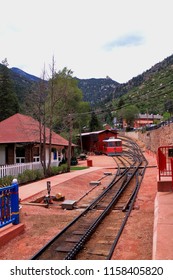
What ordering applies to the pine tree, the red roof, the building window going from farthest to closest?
the pine tree
the building window
the red roof

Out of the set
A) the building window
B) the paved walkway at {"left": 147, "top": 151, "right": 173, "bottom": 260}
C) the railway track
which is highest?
the building window

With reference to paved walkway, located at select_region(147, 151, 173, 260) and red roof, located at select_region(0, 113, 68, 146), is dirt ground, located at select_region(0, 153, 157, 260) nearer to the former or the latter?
paved walkway, located at select_region(147, 151, 173, 260)

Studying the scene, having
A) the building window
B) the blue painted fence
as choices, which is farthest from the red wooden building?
the blue painted fence

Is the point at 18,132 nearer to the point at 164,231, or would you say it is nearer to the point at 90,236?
the point at 90,236

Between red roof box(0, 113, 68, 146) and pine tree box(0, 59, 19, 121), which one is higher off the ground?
pine tree box(0, 59, 19, 121)

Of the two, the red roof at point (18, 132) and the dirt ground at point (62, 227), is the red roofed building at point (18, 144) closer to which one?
the red roof at point (18, 132)

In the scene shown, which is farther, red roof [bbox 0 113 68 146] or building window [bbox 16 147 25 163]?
building window [bbox 16 147 25 163]

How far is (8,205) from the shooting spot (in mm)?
8320

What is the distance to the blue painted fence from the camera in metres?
8.05

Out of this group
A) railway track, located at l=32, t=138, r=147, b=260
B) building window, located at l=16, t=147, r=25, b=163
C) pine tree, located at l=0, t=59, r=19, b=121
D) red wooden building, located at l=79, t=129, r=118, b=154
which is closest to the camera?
railway track, located at l=32, t=138, r=147, b=260

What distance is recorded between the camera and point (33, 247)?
25.0 ft

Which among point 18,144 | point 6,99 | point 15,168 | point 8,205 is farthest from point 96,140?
point 8,205

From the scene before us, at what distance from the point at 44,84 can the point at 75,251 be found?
53.8ft

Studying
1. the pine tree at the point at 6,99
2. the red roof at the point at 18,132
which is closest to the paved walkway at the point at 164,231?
the red roof at the point at 18,132
